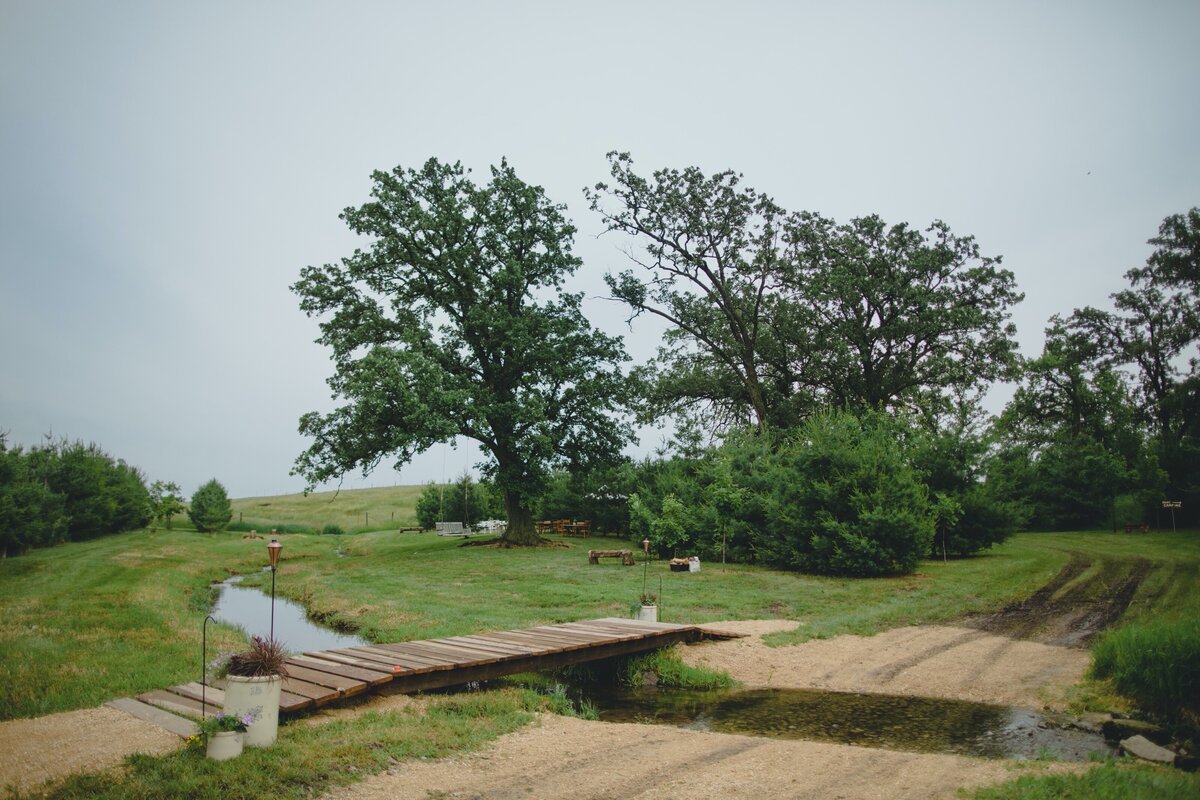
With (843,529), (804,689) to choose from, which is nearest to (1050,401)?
(843,529)

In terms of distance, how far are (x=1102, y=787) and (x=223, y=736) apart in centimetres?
724

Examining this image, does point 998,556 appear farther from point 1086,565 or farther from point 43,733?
point 43,733

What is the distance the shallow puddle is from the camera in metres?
7.48

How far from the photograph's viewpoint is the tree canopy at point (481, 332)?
94.4 ft

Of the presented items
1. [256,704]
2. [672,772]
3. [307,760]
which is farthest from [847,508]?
[256,704]

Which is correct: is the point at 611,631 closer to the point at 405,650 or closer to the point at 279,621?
the point at 405,650

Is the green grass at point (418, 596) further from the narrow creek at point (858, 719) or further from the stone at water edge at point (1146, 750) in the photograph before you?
the stone at water edge at point (1146, 750)

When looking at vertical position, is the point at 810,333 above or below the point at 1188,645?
above

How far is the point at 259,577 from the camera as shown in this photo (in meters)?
25.4

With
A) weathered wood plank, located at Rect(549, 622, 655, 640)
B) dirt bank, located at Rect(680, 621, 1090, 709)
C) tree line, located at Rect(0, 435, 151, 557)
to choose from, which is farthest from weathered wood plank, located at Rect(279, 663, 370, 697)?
tree line, located at Rect(0, 435, 151, 557)

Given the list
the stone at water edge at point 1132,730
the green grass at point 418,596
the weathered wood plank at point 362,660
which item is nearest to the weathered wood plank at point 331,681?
the weathered wood plank at point 362,660

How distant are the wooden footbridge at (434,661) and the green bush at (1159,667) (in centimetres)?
611

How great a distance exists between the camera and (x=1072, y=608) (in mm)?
15219

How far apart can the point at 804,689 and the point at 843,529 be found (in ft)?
40.1
